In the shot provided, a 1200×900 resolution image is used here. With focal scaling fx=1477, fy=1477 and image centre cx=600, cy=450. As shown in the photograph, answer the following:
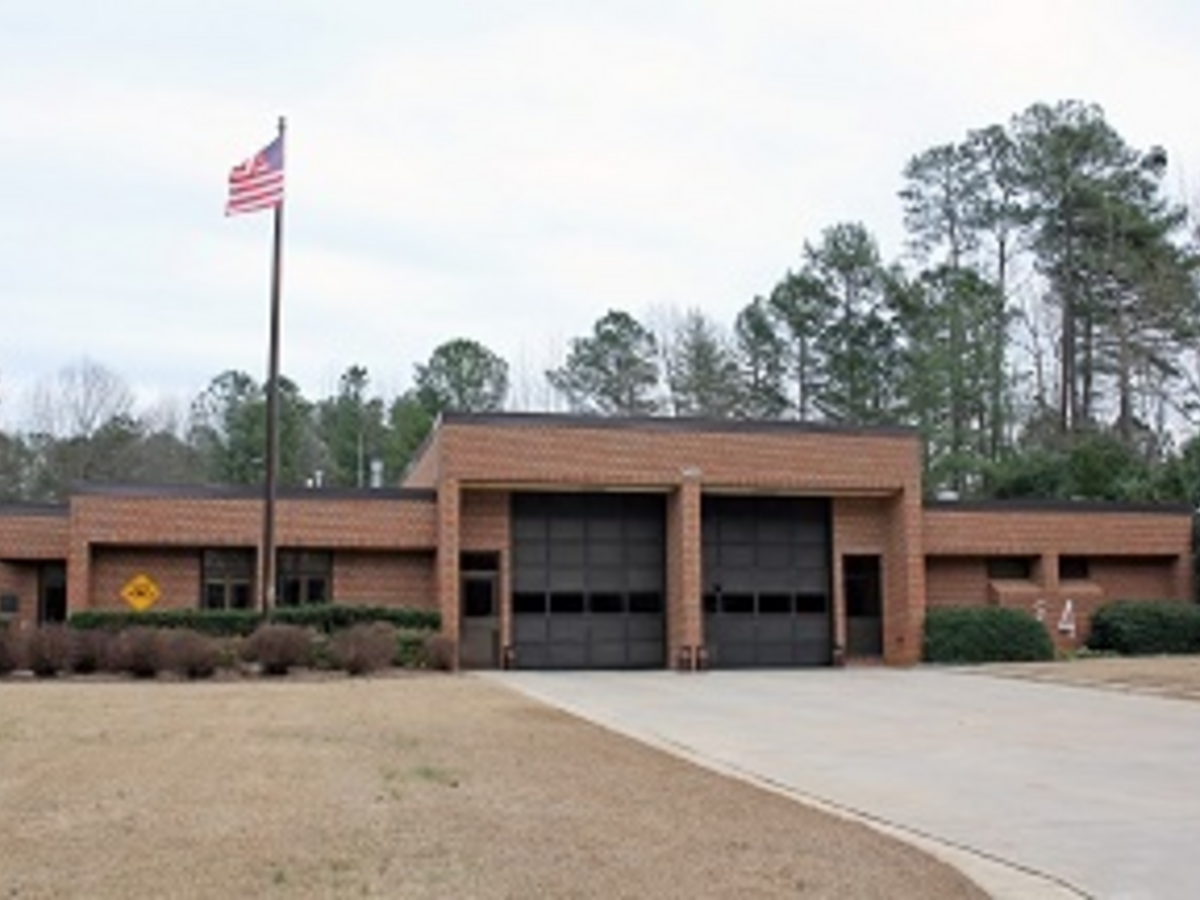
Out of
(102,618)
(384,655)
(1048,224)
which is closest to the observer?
(384,655)

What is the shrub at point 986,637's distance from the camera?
36562mm

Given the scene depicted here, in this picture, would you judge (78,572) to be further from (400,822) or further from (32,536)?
(400,822)

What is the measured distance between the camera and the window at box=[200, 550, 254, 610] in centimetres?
3591

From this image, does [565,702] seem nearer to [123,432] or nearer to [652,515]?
[652,515]

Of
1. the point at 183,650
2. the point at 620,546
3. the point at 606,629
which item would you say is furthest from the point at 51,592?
the point at 620,546

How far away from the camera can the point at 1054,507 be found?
3934cm

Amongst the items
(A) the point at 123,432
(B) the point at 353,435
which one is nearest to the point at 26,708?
(A) the point at 123,432

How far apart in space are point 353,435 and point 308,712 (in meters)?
64.7

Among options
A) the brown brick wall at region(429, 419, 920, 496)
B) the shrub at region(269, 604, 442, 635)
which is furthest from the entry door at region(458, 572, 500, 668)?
the brown brick wall at region(429, 419, 920, 496)

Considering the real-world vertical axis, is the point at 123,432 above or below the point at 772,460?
above

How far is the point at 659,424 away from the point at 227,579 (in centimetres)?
1122

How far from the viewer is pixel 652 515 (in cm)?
3781

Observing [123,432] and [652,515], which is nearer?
[652,515]

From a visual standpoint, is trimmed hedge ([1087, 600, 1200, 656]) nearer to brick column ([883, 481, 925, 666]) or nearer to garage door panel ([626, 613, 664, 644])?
brick column ([883, 481, 925, 666])
